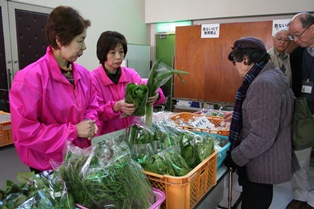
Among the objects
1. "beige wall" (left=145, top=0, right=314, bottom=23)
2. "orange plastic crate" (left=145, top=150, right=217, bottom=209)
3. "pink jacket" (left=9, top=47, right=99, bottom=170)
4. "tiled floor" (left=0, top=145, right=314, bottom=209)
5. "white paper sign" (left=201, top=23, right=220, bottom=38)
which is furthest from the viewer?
"beige wall" (left=145, top=0, right=314, bottom=23)

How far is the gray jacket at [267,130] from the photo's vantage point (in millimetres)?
1409

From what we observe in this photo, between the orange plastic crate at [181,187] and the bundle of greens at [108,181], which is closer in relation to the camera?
the bundle of greens at [108,181]

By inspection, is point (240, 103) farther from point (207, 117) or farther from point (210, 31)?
point (210, 31)

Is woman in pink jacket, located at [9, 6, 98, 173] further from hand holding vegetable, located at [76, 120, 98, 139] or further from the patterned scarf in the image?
the patterned scarf

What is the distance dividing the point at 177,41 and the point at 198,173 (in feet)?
10.4

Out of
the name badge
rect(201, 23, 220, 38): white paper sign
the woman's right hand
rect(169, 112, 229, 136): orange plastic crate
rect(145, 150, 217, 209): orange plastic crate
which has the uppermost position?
rect(201, 23, 220, 38): white paper sign

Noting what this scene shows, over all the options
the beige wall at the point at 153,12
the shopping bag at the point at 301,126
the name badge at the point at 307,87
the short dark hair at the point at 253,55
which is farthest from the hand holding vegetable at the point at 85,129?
the beige wall at the point at 153,12

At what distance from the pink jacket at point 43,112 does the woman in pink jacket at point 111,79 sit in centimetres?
32

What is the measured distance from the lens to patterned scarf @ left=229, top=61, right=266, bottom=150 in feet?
5.04

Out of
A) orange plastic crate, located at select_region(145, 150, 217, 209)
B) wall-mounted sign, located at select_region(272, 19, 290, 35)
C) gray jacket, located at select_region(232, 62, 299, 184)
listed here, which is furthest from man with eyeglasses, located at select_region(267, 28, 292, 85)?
orange plastic crate, located at select_region(145, 150, 217, 209)

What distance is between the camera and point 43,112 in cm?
125

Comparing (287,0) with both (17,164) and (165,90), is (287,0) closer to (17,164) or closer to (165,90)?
(165,90)

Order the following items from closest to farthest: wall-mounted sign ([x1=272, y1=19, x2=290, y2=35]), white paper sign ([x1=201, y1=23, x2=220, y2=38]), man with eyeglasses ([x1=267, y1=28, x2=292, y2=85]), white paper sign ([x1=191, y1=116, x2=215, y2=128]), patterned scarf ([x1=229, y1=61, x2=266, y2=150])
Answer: patterned scarf ([x1=229, y1=61, x2=266, y2=150])
white paper sign ([x1=191, y1=116, x2=215, y2=128])
man with eyeglasses ([x1=267, y1=28, x2=292, y2=85])
wall-mounted sign ([x1=272, y1=19, x2=290, y2=35])
white paper sign ([x1=201, y1=23, x2=220, y2=38])

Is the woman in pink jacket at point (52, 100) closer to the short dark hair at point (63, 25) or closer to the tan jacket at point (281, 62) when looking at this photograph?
the short dark hair at point (63, 25)
